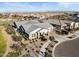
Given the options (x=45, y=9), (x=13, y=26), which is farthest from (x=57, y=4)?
(x=13, y=26)

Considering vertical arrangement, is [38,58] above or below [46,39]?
below

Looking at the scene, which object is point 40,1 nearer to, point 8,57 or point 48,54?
point 48,54

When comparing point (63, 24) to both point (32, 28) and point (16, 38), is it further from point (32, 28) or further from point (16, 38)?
point (16, 38)

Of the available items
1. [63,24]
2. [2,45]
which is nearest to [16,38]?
[2,45]

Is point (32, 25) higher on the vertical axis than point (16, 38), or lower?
higher

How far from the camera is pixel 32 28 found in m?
1.78

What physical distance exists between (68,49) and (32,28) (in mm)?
458

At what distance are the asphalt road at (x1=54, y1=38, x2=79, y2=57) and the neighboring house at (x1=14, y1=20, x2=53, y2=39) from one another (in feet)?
0.74

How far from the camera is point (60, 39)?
1.78m

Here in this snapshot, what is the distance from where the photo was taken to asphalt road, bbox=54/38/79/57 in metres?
1.75

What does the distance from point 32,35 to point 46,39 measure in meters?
0.16

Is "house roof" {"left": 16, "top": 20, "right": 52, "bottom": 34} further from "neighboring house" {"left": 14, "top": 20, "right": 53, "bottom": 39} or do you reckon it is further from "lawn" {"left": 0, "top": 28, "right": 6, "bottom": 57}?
"lawn" {"left": 0, "top": 28, "right": 6, "bottom": 57}

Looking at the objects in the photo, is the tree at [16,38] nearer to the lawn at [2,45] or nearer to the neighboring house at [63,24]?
the lawn at [2,45]

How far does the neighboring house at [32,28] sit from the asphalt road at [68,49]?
0.74ft
